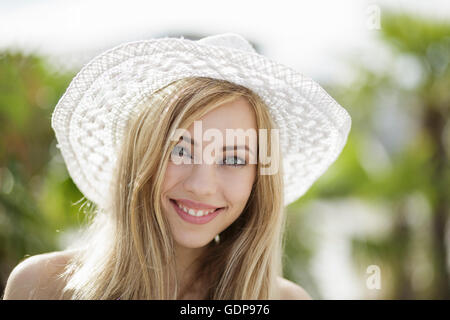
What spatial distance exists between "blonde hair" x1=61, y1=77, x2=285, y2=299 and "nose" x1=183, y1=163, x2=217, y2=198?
0.12 metres

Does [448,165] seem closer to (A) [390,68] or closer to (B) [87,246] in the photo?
(A) [390,68]

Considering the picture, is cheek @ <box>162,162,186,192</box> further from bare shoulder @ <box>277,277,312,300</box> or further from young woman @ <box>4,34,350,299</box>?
bare shoulder @ <box>277,277,312,300</box>

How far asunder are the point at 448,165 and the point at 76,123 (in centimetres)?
672

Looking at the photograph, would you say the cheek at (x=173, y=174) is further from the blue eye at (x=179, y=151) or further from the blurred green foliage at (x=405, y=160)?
the blurred green foliage at (x=405, y=160)

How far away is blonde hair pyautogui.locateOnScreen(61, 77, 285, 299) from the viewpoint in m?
2.11

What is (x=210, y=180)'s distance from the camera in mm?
2113

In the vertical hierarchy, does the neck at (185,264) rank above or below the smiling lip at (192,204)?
below

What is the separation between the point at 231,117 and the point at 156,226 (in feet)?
1.92

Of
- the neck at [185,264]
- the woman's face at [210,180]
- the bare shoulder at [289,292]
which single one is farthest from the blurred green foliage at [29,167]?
the woman's face at [210,180]

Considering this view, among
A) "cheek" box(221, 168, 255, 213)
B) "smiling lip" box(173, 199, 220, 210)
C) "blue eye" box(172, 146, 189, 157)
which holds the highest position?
"blue eye" box(172, 146, 189, 157)

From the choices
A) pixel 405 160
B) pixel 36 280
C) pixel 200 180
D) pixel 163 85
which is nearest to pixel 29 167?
pixel 36 280

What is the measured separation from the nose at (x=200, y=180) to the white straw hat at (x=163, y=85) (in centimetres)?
39

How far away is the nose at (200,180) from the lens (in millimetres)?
2092

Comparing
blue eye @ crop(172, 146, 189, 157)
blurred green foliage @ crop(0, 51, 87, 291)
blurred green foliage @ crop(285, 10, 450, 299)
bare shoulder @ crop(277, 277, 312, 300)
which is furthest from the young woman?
blurred green foliage @ crop(285, 10, 450, 299)
